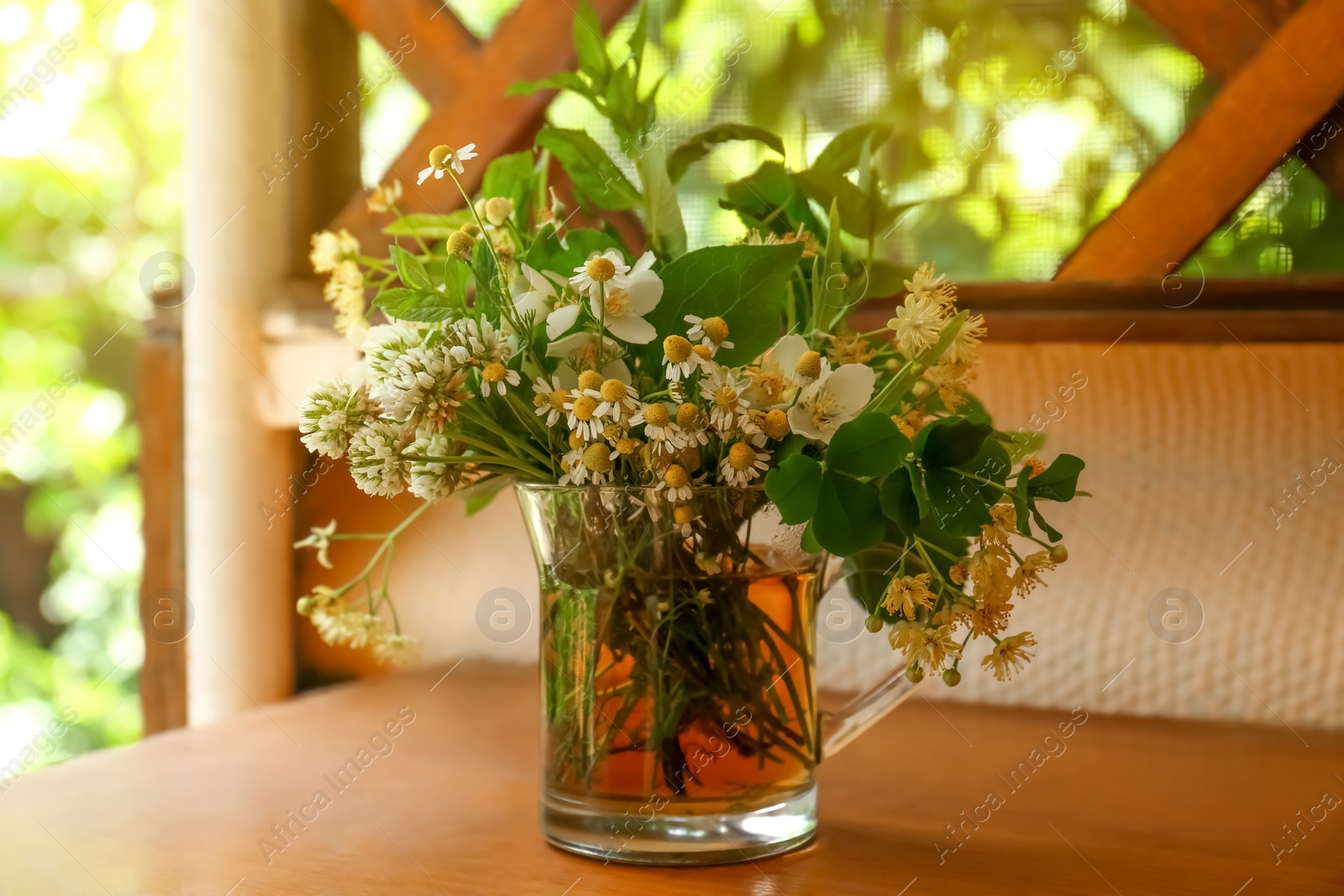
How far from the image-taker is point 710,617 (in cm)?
55

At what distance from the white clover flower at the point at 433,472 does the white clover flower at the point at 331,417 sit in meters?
0.03

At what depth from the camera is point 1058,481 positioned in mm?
493

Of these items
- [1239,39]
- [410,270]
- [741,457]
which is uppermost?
[1239,39]

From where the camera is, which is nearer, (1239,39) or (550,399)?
(550,399)

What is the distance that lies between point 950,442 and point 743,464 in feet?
0.30

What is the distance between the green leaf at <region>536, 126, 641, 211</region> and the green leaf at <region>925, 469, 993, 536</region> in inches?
10.2

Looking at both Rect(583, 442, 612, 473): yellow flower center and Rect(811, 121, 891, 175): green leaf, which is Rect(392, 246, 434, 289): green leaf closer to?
Rect(583, 442, 612, 473): yellow flower center

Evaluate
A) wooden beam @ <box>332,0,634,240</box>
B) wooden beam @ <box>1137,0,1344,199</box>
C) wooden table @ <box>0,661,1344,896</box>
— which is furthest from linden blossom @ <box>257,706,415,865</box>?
wooden beam @ <box>1137,0,1344,199</box>

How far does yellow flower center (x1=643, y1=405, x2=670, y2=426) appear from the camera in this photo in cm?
49

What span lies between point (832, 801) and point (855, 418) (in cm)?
32

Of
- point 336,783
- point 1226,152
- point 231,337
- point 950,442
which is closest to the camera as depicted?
point 950,442

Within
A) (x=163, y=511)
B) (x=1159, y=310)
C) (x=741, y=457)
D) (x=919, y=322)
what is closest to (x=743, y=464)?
(x=741, y=457)

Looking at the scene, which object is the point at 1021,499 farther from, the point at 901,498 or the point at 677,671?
the point at 677,671

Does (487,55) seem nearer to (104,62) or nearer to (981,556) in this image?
(981,556)
